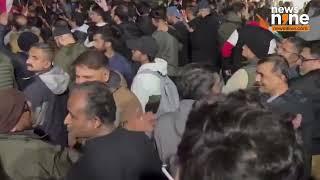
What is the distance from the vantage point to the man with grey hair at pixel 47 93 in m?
5.14

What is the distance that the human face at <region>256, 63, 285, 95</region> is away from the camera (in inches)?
179

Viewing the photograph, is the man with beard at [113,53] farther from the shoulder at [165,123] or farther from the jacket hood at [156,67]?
the shoulder at [165,123]

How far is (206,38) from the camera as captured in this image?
31.9 feet

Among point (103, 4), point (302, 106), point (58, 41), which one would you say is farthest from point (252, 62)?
point (103, 4)

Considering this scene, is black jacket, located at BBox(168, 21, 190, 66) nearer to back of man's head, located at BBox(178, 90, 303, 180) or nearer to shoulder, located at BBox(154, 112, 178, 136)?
shoulder, located at BBox(154, 112, 178, 136)

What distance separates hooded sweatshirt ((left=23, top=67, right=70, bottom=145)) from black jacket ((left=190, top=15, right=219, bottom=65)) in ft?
14.8

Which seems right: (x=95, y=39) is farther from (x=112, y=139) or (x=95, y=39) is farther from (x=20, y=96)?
(x=112, y=139)

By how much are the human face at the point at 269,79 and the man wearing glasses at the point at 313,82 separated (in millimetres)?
384

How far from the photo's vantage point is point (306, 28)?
8.73 meters

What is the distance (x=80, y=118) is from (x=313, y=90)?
2372 millimetres

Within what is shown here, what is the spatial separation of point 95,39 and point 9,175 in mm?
3363

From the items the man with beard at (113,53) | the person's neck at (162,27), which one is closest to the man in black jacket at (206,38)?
the person's neck at (162,27)

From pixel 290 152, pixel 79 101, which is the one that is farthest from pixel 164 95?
pixel 290 152

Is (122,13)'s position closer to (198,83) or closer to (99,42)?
(99,42)
